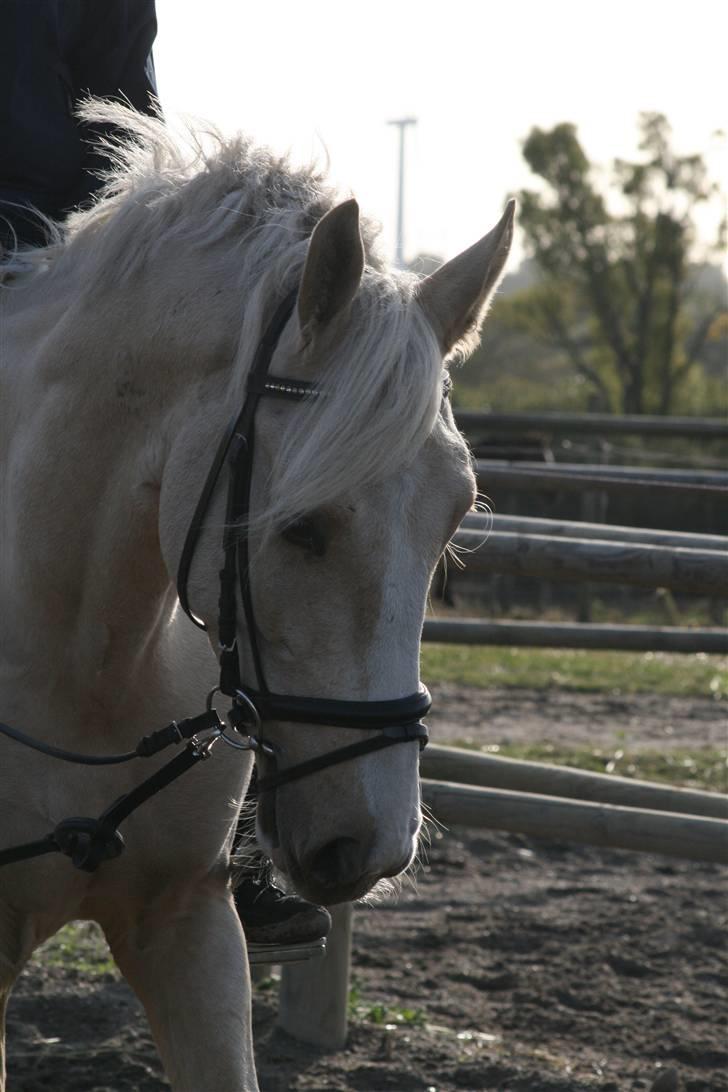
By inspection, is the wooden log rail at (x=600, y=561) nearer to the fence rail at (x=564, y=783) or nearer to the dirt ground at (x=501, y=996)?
the fence rail at (x=564, y=783)

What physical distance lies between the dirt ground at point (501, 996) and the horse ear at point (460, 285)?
129 cm

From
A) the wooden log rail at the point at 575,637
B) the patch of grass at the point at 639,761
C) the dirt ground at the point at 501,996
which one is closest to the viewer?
the dirt ground at the point at 501,996

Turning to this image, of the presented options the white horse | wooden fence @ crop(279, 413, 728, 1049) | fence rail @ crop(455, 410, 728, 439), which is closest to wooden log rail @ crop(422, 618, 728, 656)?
wooden fence @ crop(279, 413, 728, 1049)

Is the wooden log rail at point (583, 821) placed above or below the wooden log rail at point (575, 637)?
above

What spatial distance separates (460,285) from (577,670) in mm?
8452

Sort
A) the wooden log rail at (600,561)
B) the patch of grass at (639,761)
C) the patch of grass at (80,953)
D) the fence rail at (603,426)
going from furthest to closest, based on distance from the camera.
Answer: the fence rail at (603,426)
the patch of grass at (639,761)
the patch of grass at (80,953)
the wooden log rail at (600,561)

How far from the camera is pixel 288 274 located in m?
2.28

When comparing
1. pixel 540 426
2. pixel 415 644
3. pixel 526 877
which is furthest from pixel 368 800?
pixel 540 426

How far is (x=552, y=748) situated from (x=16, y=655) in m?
4.97

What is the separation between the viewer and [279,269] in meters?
2.29

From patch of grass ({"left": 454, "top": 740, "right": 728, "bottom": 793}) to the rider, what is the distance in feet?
11.8

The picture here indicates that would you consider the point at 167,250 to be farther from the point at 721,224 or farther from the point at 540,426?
the point at 721,224

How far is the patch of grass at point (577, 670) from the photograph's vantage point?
980cm

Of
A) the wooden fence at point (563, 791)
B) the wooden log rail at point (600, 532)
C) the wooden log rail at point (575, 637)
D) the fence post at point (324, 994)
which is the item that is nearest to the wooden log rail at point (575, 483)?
the wooden fence at point (563, 791)
